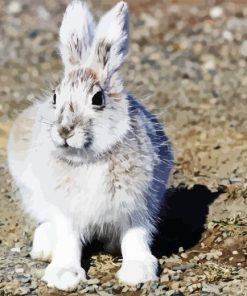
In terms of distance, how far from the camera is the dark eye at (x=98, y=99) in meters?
4.53

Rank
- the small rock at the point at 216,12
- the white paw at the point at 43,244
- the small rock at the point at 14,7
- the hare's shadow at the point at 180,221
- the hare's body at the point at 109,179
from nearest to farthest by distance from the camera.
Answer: the hare's body at the point at 109,179 < the white paw at the point at 43,244 < the hare's shadow at the point at 180,221 < the small rock at the point at 216,12 < the small rock at the point at 14,7

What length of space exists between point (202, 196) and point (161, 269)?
1125 mm

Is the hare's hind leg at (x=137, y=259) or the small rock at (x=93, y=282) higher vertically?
the hare's hind leg at (x=137, y=259)

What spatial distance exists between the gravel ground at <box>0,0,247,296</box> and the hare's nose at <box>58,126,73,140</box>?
2.95 ft

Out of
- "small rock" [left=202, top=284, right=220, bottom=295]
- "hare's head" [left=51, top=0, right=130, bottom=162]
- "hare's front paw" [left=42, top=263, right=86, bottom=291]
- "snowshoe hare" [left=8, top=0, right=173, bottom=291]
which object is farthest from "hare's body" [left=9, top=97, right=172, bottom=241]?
"small rock" [left=202, top=284, right=220, bottom=295]

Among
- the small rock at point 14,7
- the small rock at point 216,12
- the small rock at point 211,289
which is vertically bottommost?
the small rock at point 211,289

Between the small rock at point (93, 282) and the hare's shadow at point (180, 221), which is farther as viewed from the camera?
the hare's shadow at point (180, 221)

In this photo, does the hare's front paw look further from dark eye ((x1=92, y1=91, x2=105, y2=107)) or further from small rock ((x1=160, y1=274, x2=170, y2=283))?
dark eye ((x1=92, y1=91, x2=105, y2=107))

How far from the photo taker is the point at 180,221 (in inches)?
224

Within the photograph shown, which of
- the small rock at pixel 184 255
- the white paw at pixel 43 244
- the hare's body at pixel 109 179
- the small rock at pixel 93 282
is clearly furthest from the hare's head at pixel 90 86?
the small rock at pixel 184 255

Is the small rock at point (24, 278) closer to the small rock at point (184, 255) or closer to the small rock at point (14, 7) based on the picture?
the small rock at point (184, 255)

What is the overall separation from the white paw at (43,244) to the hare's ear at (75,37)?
1.07 meters

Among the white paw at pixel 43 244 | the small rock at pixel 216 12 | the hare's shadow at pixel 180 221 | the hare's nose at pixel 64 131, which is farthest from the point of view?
the small rock at pixel 216 12

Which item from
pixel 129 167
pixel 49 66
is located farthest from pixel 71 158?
pixel 49 66
